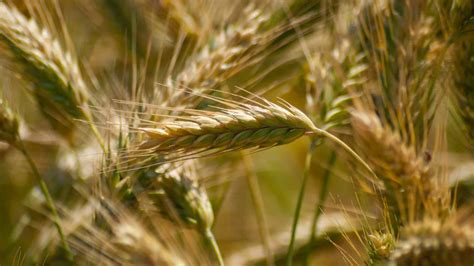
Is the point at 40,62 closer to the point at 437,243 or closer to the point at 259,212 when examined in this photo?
the point at 259,212

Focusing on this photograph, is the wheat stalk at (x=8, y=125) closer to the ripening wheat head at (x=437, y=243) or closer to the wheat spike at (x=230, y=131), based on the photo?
the wheat spike at (x=230, y=131)

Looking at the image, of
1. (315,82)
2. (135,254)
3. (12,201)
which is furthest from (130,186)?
(12,201)

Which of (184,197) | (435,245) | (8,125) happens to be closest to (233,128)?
(184,197)

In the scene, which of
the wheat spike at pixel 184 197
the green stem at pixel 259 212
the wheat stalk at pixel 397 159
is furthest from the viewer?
the green stem at pixel 259 212

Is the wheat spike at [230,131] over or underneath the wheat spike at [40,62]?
underneath

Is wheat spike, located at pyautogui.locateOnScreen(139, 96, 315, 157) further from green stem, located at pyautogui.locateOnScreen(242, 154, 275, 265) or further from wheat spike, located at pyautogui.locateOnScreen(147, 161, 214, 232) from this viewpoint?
green stem, located at pyautogui.locateOnScreen(242, 154, 275, 265)

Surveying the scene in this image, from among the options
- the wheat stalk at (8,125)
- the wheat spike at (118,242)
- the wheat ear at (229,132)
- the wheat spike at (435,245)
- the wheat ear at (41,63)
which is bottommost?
the wheat spike at (435,245)

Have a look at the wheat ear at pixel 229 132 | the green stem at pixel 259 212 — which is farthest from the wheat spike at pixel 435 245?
the green stem at pixel 259 212
